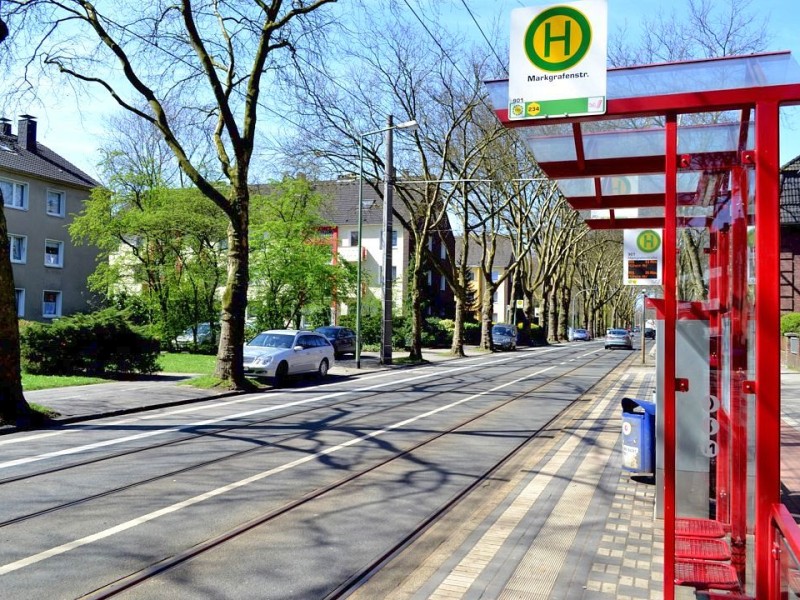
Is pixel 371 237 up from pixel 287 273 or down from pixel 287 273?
up

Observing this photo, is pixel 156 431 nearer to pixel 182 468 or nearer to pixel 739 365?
pixel 182 468

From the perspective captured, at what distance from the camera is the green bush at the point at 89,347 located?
18.3 metres

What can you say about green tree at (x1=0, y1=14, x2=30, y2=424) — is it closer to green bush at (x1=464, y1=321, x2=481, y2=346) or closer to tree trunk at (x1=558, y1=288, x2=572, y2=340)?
green bush at (x1=464, y1=321, x2=481, y2=346)

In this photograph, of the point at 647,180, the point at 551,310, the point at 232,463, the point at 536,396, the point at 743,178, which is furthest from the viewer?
the point at 551,310

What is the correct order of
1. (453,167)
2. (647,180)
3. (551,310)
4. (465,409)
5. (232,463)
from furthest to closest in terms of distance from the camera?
(551,310), (453,167), (465,409), (232,463), (647,180)

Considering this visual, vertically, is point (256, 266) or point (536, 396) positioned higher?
point (256, 266)

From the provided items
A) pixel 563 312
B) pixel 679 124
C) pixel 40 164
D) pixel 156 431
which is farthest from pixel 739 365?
pixel 563 312

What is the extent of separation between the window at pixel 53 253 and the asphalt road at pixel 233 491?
28.9m

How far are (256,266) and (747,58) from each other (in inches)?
1145

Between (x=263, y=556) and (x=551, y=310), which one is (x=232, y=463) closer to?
(x=263, y=556)

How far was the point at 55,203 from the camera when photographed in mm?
39531

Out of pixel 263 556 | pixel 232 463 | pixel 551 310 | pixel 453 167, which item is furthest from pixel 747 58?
pixel 551 310

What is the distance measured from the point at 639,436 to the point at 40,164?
3964 centimetres

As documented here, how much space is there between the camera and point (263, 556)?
5207 mm
